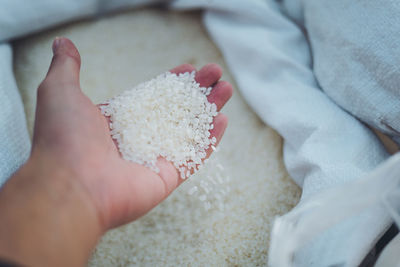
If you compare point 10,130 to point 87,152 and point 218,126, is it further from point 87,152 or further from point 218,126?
point 218,126

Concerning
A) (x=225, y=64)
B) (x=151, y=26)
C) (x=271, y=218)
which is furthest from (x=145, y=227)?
(x=151, y=26)

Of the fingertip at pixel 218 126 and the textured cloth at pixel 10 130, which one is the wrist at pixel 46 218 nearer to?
the textured cloth at pixel 10 130

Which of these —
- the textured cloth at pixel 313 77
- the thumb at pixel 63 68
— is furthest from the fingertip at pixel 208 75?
the thumb at pixel 63 68

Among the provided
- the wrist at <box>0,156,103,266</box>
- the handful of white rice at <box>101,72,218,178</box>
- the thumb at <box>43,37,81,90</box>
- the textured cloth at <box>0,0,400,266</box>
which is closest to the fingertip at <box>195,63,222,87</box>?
the handful of white rice at <box>101,72,218,178</box>

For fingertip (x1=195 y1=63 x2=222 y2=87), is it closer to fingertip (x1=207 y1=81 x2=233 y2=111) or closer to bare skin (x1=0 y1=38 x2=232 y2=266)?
fingertip (x1=207 y1=81 x2=233 y2=111)

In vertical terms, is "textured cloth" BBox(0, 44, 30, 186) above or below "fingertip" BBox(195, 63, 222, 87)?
below

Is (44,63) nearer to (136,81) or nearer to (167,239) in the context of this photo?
(136,81)
